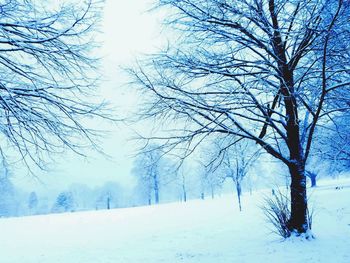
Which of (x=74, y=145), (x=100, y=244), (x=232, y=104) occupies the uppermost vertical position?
(x=232, y=104)

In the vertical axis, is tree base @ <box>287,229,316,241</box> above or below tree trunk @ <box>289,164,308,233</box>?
below

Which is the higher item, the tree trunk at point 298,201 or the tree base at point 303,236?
Result: the tree trunk at point 298,201

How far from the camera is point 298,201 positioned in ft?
24.8

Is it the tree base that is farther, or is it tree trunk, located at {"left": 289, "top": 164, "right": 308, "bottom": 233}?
tree trunk, located at {"left": 289, "top": 164, "right": 308, "bottom": 233}

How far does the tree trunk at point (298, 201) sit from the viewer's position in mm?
7480

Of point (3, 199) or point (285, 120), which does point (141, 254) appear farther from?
point (3, 199)

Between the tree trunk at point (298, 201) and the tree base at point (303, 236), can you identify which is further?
the tree trunk at point (298, 201)

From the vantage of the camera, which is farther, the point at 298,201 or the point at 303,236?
the point at 298,201

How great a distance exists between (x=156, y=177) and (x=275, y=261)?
158 ft

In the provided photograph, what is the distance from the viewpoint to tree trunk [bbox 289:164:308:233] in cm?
748

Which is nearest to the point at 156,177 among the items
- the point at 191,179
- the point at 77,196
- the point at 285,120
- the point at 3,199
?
the point at 191,179

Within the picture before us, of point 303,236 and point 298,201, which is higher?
point 298,201

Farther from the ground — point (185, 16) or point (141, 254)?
point (185, 16)

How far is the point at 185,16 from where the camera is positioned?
6.77 metres
